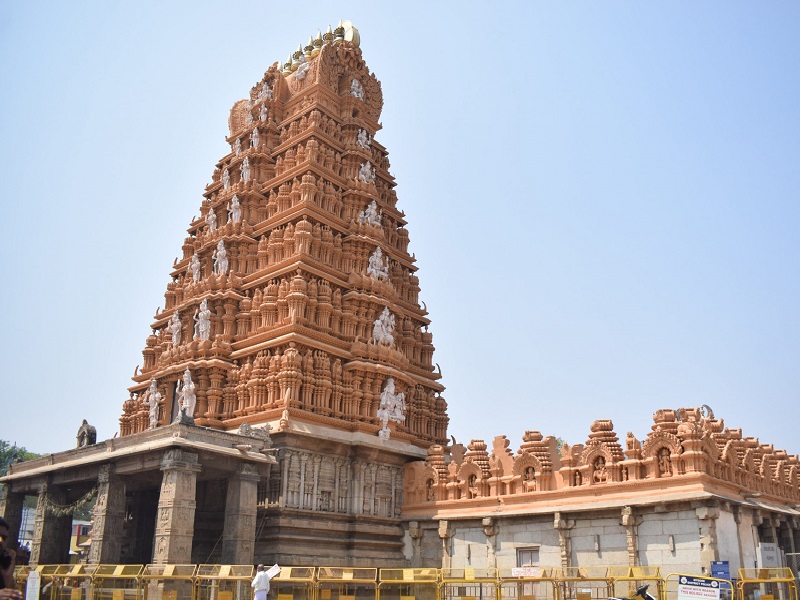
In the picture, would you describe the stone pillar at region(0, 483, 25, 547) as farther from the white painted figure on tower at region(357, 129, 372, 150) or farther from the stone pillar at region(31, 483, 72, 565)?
the white painted figure on tower at region(357, 129, 372, 150)

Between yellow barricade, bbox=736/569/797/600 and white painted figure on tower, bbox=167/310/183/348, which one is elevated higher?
white painted figure on tower, bbox=167/310/183/348

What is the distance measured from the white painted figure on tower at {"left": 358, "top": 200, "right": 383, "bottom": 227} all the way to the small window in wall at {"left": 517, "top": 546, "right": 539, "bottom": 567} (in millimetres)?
14410

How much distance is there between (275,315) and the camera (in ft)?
91.5

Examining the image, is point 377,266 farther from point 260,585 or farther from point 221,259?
point 260,585

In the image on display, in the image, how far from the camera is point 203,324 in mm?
29266

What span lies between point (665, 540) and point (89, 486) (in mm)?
18924

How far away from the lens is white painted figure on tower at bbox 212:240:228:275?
30734 mm

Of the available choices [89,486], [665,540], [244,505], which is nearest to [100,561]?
[244,505]

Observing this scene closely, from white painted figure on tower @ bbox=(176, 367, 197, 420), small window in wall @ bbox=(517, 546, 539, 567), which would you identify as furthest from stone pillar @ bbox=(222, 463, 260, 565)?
small window in wall @ bbox=(517, 546, 539, 567)

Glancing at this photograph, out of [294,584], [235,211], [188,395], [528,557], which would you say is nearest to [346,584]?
[294,584]

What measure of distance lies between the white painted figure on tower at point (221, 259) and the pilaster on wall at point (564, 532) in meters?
16.1

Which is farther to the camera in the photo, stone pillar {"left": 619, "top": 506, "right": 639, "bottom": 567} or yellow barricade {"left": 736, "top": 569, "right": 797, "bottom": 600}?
stone pillar {"left": 619, "top": 506, "right": 639, "bottom": 567}

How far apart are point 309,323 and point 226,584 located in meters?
9.90

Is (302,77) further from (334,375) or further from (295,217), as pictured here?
(334,375)
